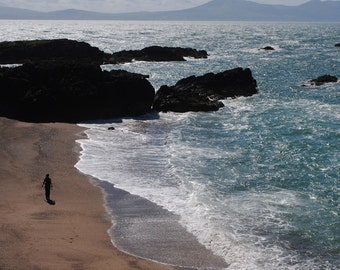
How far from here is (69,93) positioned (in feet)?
129

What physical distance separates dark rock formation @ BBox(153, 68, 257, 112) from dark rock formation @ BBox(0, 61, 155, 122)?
63.9 inches

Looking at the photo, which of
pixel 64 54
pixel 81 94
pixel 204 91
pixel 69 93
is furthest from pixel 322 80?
pixel 64 54

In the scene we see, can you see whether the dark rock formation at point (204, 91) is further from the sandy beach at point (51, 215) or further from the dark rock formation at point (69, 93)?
the sandy beach at point (51, 215)

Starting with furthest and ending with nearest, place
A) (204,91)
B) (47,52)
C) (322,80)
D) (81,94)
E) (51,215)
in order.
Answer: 1. (47,52)
2. (322,80)
3. (204,91)
4. (81,94)
5. (51,215)

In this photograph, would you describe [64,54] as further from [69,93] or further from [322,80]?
[69,93]

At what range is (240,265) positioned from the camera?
51.0ft

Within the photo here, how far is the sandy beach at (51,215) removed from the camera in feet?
50.2

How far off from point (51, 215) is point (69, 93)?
69.8ft

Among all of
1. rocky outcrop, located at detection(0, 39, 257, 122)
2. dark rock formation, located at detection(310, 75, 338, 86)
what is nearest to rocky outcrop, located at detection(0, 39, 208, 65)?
dark rock formation, located at detection(310, 75, 338, 86)

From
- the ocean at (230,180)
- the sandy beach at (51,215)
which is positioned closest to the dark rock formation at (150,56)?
the ocean at (230,180)

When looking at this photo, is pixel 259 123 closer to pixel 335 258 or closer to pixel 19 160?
pixel 19 160

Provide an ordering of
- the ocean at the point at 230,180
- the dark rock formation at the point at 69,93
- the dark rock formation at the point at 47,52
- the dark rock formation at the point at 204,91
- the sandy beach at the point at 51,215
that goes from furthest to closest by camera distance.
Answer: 1. the dark rock formation at the point at 47,52
2. the dark rock formation at the point at 204,91
3. the dark rock formation at the point at 69,93
4. the ocean at the point at 230,180
5. the sandy beach at the point at 51,215

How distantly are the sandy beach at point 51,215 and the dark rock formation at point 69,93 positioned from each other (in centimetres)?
700

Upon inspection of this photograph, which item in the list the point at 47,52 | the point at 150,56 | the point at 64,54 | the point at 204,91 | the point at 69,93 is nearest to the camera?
the point at 69,93
